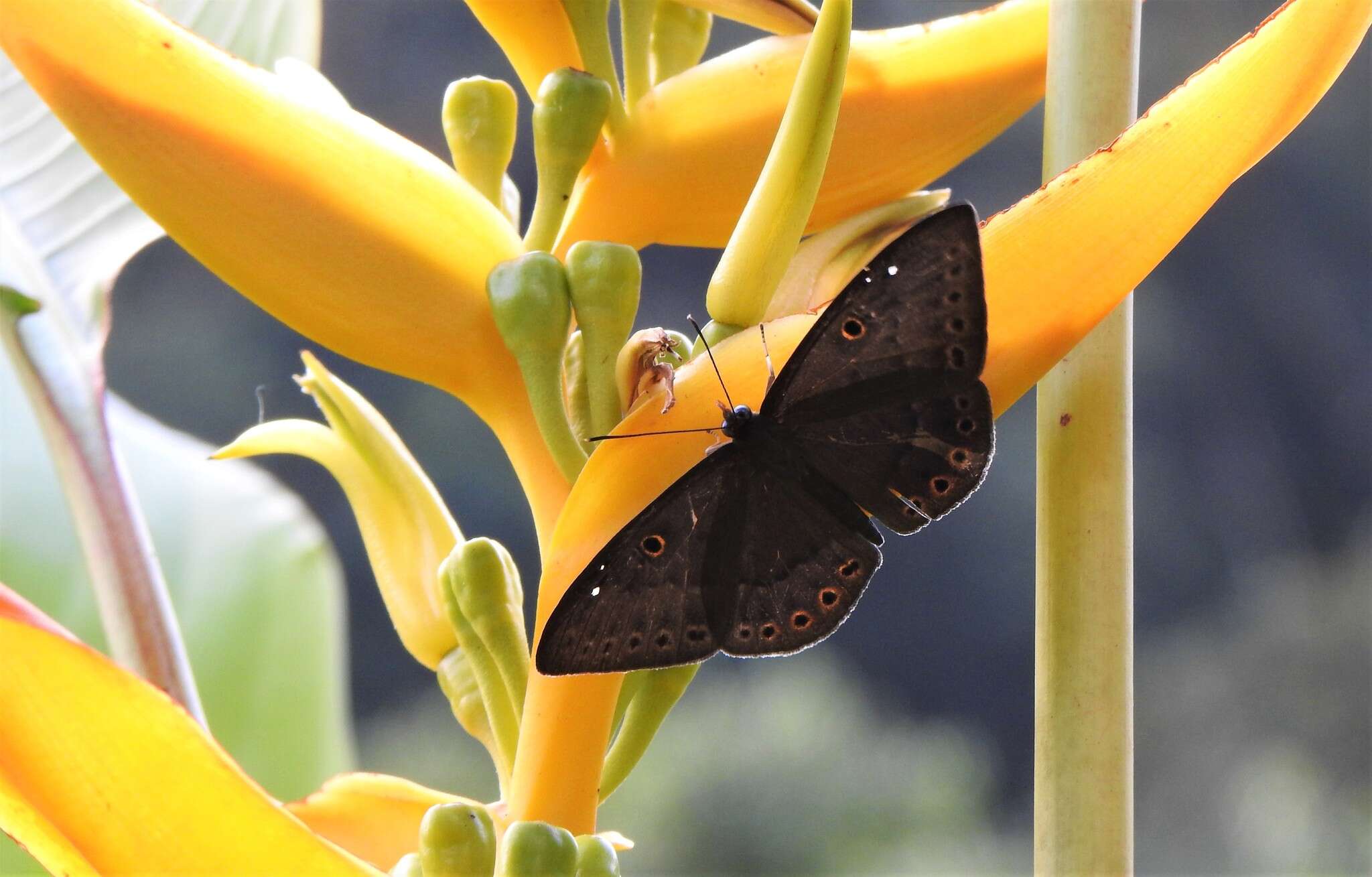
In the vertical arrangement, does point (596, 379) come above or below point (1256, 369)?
below

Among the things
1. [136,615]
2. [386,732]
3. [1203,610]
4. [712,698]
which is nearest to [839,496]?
[136,615]

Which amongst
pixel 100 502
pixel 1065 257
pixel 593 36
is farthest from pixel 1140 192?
pixel 100 502

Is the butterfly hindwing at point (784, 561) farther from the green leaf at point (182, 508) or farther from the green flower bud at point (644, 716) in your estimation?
the green leaf at point (182, 508)

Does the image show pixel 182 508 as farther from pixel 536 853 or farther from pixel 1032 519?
pixel 1032 519

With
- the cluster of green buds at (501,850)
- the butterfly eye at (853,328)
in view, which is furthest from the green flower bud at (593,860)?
the butterfly eye at (853,328)

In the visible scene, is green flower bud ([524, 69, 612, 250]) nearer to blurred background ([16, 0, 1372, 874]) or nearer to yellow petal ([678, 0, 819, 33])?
yellow petal ([678, 0, 819, 33])

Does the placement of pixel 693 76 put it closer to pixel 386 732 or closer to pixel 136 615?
pixel 136 615
